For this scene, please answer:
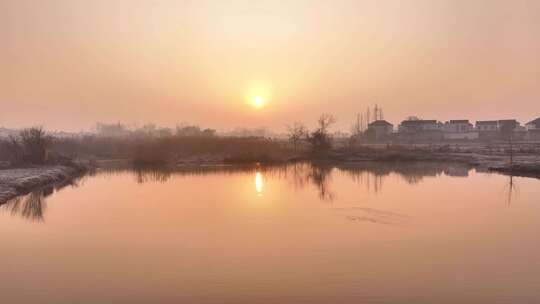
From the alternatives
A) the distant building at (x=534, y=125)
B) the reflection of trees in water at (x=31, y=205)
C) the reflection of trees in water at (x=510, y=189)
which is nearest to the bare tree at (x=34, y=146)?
the reflection of trees in water at (x=31, y=205)

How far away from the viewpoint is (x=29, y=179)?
2361 centimetres

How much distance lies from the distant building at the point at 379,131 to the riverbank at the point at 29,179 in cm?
5564

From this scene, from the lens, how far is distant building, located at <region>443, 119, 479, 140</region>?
268 feet

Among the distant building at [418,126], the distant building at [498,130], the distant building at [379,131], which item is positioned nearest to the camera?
the distant building at [498,130]

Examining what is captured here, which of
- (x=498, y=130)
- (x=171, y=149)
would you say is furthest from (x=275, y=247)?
(x=498, y=130)

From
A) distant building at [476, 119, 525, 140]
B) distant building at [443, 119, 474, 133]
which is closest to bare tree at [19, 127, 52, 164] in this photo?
distant building at [476, 119, 525, 140]

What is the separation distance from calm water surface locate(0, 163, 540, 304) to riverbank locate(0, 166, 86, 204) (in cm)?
84

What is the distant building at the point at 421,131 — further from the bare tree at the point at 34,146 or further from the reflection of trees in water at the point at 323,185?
the bare tree at the point at 34,146

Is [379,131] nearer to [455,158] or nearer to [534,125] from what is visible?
[534,125]

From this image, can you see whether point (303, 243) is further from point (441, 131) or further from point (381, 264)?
point (441, 131)

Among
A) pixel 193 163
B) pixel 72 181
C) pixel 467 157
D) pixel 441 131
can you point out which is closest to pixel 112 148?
pixel 193 163

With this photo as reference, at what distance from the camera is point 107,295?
766 centimetres

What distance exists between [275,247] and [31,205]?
11.7 metres

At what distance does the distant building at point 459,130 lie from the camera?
81.6m
